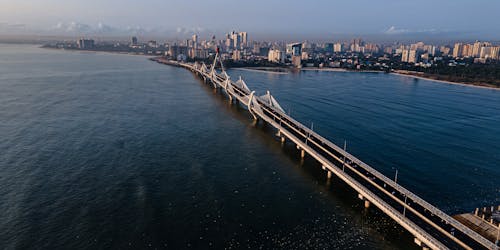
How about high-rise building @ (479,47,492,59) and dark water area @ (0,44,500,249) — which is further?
high-rise building @ (479,47,492,59)

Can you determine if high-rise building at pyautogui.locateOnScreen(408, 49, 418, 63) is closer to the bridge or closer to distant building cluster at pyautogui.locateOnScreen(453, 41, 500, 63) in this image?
distant building cluster at pyautogui.locateOnScreen(453, 41, 500, 63)

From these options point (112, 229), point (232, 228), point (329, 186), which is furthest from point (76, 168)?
point (329, 186)

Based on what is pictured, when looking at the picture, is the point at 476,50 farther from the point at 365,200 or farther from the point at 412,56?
the point at 365,200

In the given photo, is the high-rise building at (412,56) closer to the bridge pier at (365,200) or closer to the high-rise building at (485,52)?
the high-rise building at (485,52)

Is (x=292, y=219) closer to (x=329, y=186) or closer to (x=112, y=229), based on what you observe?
(x=329, y=186)

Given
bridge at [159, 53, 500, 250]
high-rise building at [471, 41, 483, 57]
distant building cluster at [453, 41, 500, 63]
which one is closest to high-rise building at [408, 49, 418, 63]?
distant building cluster at [453, 41, 500, 63]

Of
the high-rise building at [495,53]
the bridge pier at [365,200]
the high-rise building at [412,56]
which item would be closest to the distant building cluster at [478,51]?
the high-rise building at [495,53]

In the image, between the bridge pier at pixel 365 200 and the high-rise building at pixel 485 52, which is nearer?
the bridge pier at pixel 365 200

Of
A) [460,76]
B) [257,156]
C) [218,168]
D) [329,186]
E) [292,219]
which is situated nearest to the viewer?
[292,219]
